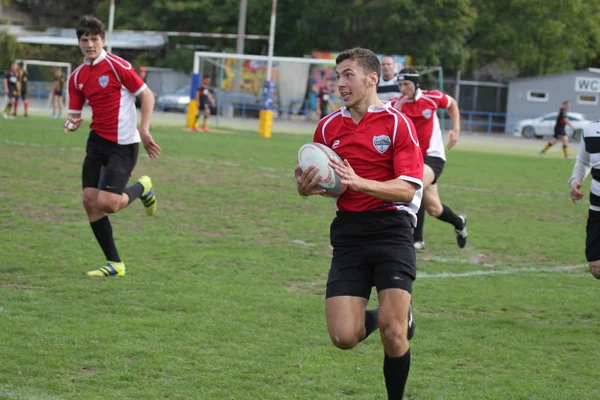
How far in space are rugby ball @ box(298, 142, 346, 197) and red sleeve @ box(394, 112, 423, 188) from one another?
13.9 inches

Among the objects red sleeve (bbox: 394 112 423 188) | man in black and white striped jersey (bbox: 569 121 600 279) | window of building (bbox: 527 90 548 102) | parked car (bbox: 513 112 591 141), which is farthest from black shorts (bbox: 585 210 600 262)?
window of building (bbox: 527 90 548 102)

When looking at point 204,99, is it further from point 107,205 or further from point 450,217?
point 107,205

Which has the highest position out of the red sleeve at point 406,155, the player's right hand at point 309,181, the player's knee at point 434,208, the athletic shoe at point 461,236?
the red sleeve at point 406,155

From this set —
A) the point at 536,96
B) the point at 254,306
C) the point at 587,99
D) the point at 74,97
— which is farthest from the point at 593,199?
the point at 536,96

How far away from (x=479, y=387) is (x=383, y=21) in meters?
48.9

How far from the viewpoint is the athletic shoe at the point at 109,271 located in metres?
8.02

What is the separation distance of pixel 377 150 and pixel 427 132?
505 centimetres

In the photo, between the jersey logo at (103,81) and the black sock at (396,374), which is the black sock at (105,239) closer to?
the jersey logo at (103,81)

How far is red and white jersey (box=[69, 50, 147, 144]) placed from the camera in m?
8.23

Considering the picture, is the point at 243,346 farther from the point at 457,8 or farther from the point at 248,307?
the point at 457,8

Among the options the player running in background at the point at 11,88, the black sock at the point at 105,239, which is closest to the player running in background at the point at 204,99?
the player running in background at the point at 11,88

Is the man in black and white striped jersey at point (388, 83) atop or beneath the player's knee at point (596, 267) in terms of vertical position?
atop

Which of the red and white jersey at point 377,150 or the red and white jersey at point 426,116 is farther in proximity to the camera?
Answer: the red and white jersey at point 426,116

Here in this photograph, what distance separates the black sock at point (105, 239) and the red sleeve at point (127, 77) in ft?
3.98
